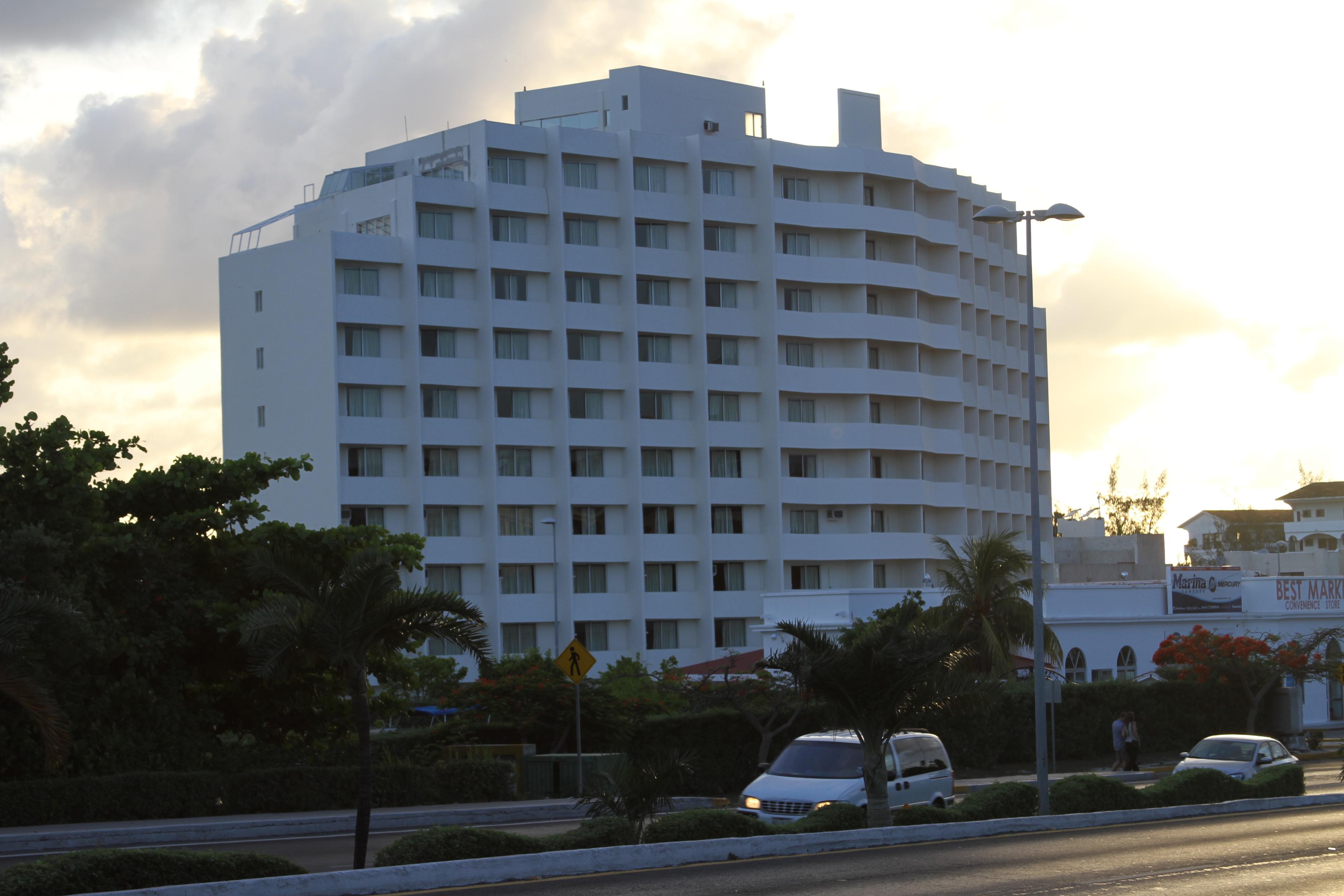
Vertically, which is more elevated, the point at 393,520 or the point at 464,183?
the point at 464,183

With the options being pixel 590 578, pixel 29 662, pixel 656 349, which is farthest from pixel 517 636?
pixel 29 662

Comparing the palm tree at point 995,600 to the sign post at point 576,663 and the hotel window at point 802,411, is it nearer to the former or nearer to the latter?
the sign post at point 576,663

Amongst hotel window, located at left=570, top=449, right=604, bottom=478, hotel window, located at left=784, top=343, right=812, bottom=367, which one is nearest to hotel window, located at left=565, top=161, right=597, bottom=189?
hotel window, located at left=570, top=449, right=604, bottom=478

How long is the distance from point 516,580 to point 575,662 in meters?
46.6

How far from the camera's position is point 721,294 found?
3214 inches

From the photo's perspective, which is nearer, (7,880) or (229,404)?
(7,880)

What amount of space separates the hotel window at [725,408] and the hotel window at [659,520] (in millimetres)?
5708

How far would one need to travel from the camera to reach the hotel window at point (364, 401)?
72875 millimetres

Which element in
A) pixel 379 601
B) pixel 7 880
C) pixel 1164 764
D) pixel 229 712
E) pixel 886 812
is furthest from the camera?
pixel 1164 764

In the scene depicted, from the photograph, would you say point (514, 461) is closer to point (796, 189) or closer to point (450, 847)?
point (796, 189)

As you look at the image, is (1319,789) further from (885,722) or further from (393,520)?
(393,520)

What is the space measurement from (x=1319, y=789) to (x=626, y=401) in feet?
164

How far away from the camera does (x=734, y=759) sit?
1437 inches

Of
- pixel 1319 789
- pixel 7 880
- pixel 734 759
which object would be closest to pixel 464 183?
pixel 734 759
